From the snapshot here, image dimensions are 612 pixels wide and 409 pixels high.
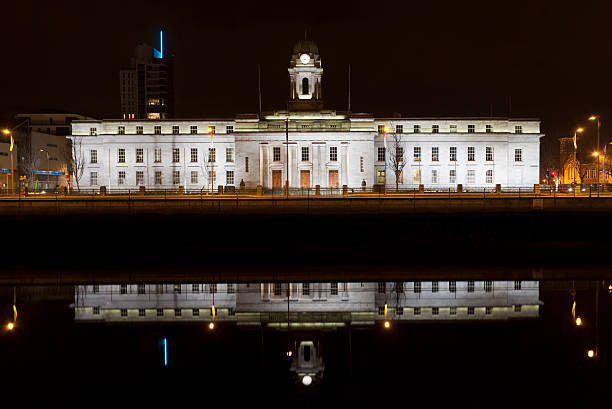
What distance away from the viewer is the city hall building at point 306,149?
258 feet

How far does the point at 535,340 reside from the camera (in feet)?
62.8

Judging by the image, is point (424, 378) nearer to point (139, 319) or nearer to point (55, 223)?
point (139, 319)

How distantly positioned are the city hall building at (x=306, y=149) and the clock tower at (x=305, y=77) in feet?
0.48

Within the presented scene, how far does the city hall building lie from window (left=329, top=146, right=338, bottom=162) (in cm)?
14

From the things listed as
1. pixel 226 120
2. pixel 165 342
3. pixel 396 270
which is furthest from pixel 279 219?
pixel 226 120

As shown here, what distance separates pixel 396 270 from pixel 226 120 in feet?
187

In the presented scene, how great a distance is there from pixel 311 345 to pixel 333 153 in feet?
203

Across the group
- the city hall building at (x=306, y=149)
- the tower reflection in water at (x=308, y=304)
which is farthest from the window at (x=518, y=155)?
the tower reflection in water at (x=308, y=304)

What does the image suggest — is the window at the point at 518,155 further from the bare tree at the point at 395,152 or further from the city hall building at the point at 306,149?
the bare tree at the point at 395,152

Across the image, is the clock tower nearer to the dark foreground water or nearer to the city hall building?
the city hall building

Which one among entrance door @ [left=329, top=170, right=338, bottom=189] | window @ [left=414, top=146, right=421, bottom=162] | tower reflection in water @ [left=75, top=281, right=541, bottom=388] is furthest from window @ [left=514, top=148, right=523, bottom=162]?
tower reflection in water @ [left=75, top=281, right=541, bottom=388]

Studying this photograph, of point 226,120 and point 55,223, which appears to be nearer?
point 55,223

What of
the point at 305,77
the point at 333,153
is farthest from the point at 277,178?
the point at 305,77

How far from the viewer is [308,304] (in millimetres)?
24406
